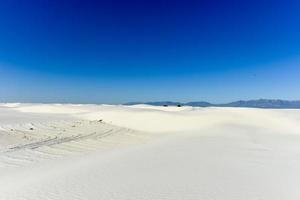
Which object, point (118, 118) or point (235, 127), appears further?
point (118, 118)

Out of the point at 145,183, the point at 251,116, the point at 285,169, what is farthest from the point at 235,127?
the point at 145,183

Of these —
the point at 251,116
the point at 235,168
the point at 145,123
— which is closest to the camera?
the point at 235,168

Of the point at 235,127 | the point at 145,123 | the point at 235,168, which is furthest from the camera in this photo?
the point at 145,123

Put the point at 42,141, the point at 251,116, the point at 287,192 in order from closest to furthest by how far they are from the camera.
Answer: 1. the point at 287,192
2. the point at 42,141
3. the point at 251,116

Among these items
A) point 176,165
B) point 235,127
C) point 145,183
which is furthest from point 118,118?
point 145,183

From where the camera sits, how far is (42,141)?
41.7ft

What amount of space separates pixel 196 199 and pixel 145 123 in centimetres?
1837

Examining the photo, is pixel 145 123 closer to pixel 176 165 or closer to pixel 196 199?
pixel 176 165

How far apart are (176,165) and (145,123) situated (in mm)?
15384

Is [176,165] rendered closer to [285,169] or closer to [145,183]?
[145,183]

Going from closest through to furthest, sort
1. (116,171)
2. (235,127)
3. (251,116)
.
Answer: (116,171), (235,127), (251,116)

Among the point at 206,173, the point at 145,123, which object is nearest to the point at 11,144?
the point at 206,173

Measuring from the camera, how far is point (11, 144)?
11.7 m

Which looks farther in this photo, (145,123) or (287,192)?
(145,123)
